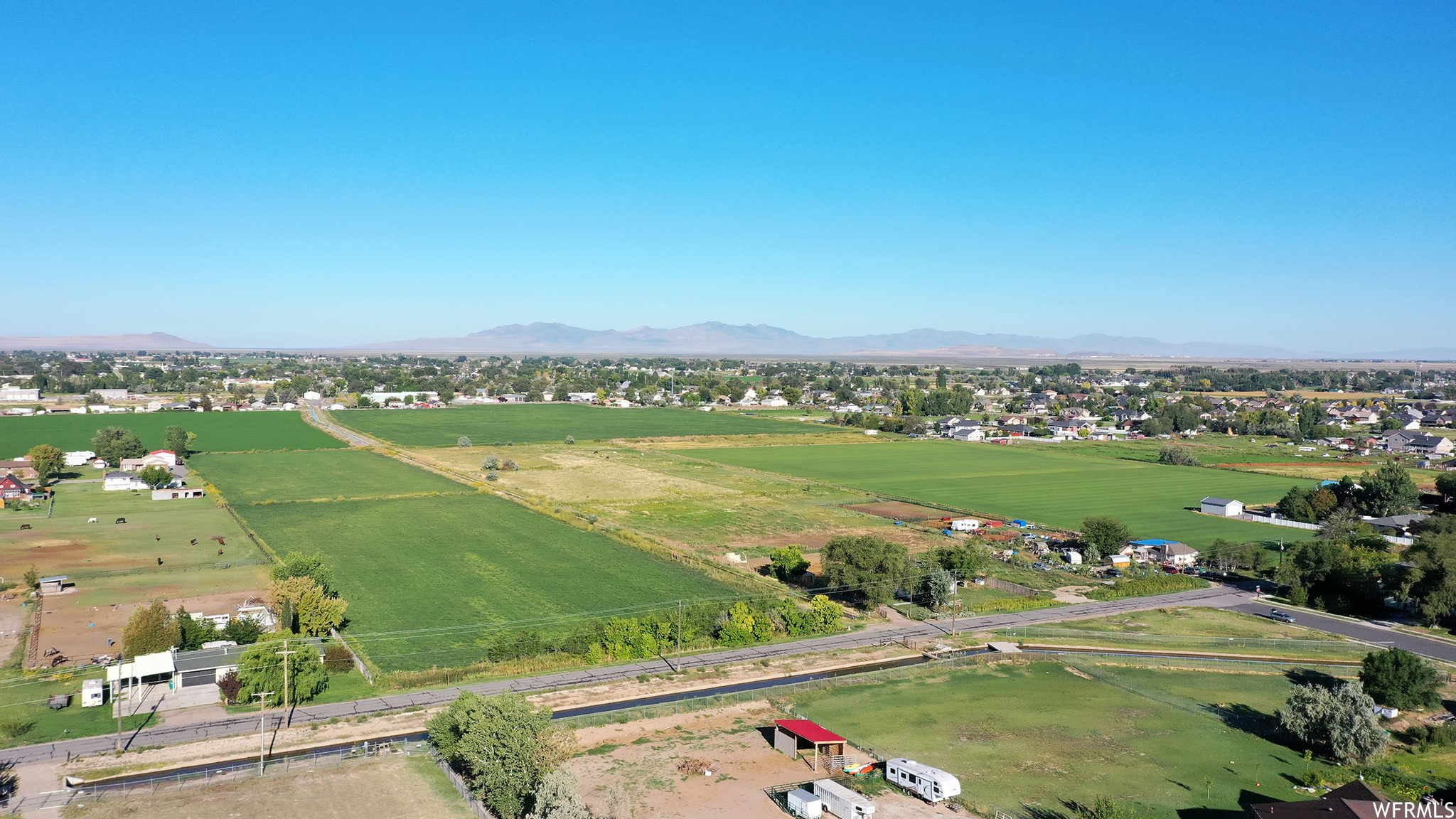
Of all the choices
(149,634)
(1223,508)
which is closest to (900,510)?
(1223,508)

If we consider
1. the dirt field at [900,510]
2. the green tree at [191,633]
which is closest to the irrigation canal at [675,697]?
the green tree at [191,633]

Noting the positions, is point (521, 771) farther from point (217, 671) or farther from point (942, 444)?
point (942, 444)

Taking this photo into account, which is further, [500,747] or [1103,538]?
[1103,538]

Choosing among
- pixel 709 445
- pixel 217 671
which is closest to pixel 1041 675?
pixel 217 671

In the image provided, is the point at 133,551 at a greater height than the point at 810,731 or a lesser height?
lesser

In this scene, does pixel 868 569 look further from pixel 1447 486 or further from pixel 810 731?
pixel 1447 486

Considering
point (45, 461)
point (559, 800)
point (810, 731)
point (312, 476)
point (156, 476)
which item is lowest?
point (312, 476)
